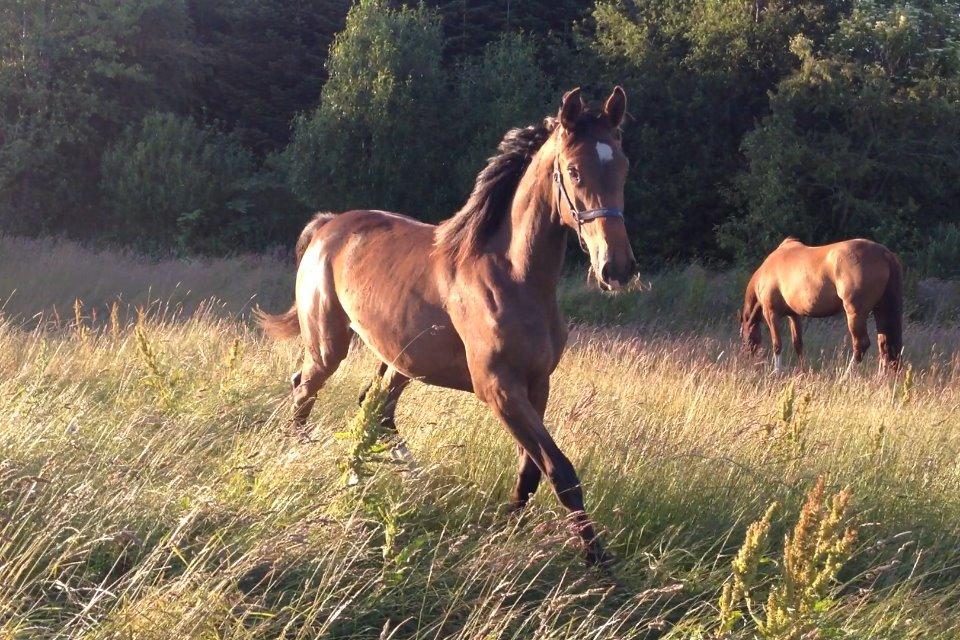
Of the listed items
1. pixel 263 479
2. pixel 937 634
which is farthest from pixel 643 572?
pixel 263 479

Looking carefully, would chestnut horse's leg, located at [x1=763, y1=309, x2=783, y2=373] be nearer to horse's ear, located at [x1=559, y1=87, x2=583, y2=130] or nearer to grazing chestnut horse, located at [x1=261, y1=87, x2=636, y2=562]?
grazing chestnut horse, located at [x1=261, y1=87, x2=636, y2=562]

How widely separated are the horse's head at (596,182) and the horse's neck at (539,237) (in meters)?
0.13

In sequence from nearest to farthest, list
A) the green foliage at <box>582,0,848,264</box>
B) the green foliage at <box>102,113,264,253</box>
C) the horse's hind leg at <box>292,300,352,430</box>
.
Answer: the horse's hind leg at <box>292,300,352,430</box>
the green foliage at <box>582,0,848,264</box>
the green foliage at <box>102,113,264,253</box>

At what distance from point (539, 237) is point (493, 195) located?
1.61 ft

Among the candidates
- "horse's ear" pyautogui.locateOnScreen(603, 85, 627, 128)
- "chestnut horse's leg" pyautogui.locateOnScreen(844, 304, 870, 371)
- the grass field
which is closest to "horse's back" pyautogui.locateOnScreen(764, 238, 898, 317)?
"chestnut horse's leg" pyautogui.locateOnScreen(844, 304, 870, 371)

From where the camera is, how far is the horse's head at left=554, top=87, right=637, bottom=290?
391cm

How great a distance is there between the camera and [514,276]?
4438 millimetres

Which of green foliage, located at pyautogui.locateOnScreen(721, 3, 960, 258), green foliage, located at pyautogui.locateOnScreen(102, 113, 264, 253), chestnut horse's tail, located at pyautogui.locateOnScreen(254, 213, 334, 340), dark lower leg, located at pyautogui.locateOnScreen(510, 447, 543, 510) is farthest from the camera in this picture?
green foliage, located at pyautogui.locateOnScreen(102, 113, 264, 253)

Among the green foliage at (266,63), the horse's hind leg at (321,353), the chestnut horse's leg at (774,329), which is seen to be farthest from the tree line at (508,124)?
the horse's hind leg at (321,353)

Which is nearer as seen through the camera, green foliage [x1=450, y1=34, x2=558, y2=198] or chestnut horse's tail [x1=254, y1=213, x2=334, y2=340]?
chestnut horse's tail [x1=254, y1=213, x2=334, y2=340]

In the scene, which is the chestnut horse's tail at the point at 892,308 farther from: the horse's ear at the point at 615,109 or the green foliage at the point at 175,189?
the green foliage at the point at 175,189

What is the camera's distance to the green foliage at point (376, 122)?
24328 mm

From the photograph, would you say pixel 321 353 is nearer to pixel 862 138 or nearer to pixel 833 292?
pixel 833 292

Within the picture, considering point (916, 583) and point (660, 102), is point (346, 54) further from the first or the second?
point (916, 583)
